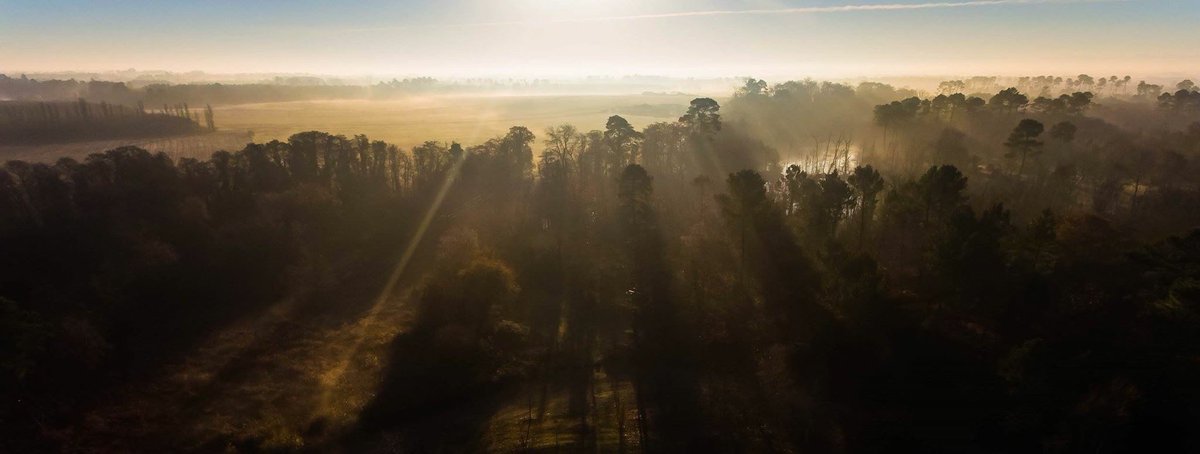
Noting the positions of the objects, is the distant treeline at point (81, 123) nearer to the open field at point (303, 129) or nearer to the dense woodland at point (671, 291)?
the open field at point (303, 129)

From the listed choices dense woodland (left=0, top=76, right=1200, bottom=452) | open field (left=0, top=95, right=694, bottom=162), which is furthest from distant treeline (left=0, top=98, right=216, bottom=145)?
dense woodland (left=0, top=76, right=1200, bottom=452)

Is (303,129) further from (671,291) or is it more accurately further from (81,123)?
(671,291)

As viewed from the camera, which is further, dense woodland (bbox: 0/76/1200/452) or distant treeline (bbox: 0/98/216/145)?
distant treeline (bbox: 0/98/216/145)

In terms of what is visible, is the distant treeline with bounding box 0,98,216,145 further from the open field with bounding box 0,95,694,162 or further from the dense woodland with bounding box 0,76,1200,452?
the dense woodland with bounding box 0,76,1200,452

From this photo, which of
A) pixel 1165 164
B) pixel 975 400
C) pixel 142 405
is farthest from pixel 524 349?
pixel 1165 164

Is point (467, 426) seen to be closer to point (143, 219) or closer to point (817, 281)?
point (817, 281)
